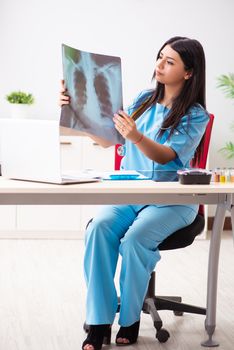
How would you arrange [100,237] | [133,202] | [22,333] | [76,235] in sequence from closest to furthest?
[133,202] < [100,237] < [22,333] < [76,235]

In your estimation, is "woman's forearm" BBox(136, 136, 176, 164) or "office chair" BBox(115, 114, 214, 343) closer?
"woman's forearm" BBox(136, 136, 176, 164)

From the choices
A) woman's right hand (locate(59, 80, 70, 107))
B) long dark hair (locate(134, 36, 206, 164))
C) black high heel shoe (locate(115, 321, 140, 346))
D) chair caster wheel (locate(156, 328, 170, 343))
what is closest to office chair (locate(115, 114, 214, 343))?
chair caster wheel (locate(156, 328, 170, 343))

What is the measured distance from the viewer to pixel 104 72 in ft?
8.56

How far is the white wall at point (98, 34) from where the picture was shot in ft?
17.8

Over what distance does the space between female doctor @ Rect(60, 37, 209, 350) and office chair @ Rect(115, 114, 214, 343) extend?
0.12 ft

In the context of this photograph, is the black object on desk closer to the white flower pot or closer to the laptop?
the laptop

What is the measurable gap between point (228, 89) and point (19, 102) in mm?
1575

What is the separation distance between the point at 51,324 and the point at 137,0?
3035 millimetres

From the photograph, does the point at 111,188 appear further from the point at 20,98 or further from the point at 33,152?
the point at 20,98

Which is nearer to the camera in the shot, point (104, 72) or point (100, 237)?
point (104, 72)

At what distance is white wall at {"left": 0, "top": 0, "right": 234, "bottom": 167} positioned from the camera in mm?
5414

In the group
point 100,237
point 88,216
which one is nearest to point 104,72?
point 100,237

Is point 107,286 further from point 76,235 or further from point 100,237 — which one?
point 76,235

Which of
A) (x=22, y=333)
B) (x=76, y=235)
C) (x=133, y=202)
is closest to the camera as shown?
(x=133, y=202)
